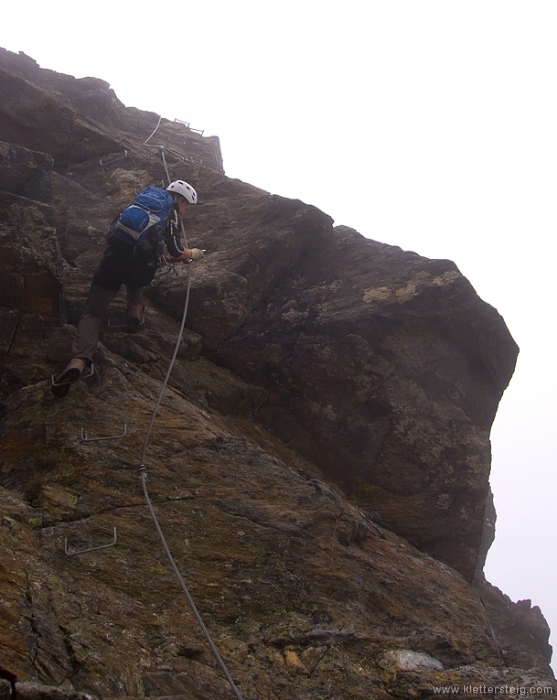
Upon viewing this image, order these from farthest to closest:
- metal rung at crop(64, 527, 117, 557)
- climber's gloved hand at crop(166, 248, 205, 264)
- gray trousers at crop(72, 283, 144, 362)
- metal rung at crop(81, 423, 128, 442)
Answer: climber's gloved hand at crop(166, 248, 205, 264) → gray trousers at crop(72, 283, 144, 362) → metal rung at crop(81, 423, 128, 442) → metal rung at crop(64, 527, 117, 557)

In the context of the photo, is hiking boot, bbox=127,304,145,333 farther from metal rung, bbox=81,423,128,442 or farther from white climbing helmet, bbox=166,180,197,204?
metal rung, bbox=81,423,128,442

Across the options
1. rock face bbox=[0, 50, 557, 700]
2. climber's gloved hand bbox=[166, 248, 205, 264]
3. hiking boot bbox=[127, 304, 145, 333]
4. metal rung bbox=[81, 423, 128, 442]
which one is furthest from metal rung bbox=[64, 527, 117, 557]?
climber's gloved hand bbox=[166, 248, 205, 264]

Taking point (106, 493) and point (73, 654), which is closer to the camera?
point (73, 654)

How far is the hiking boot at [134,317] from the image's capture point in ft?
31.1

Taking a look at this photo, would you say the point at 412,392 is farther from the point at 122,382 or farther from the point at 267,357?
the point at 122,382

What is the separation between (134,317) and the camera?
31.0 ft

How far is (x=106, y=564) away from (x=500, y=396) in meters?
7.11

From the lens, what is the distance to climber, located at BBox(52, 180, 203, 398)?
8.21 metres

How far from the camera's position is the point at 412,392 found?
10.2 meters

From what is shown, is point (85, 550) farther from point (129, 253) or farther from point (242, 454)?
point (129, 253)

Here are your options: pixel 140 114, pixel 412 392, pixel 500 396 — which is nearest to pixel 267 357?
pixel 412 392

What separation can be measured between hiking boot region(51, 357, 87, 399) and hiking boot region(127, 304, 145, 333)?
1.71 metres

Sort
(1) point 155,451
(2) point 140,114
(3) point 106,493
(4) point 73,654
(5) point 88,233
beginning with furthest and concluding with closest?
(2) point 140,114
(5) point 88,233
(1) point 155,451
(3) point 106,493
(4) point 73,654

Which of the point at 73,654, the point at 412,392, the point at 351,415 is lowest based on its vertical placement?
the point at 73,654
